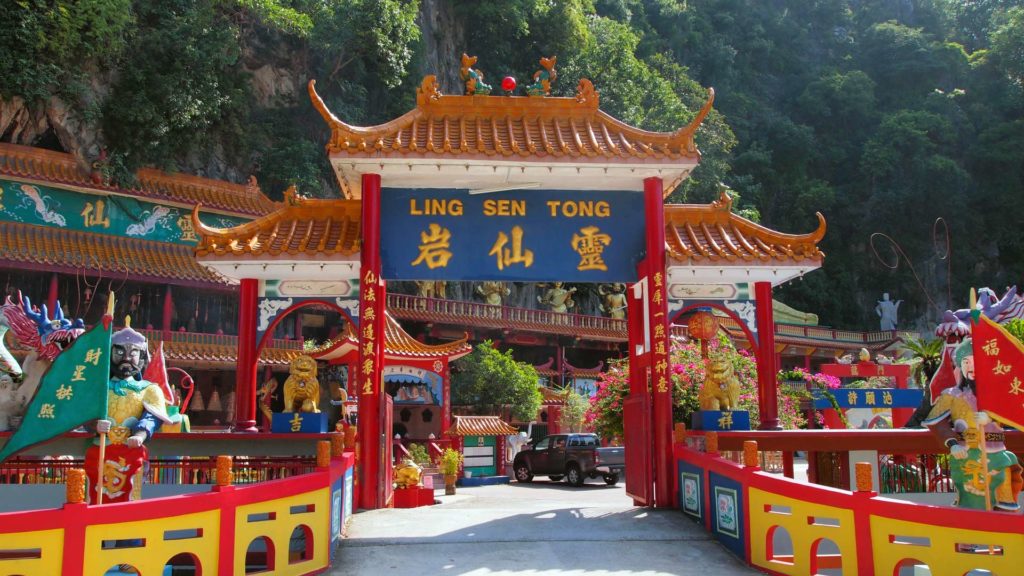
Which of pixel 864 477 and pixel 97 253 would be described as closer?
pixel 864 477

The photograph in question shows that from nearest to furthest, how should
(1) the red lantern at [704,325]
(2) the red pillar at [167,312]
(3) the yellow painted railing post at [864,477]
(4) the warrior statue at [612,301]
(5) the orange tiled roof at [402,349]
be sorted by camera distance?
(3) the yellow painted railing post at [864,477], (1) the red lantern at [704,325], (5) the orange tiled roof at [402,349], (2) the red pillar at [167,312], (4) the warrior statue at [612,301]

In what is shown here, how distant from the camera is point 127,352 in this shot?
9.06 meters

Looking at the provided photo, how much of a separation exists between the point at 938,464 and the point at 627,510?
3.73 meters

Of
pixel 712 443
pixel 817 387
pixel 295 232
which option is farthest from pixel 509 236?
pixel 817 387

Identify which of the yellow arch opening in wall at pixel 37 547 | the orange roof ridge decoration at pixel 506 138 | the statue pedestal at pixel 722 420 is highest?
the orange roof ridge decoration at pixel 506 138

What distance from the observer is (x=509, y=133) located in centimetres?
1205

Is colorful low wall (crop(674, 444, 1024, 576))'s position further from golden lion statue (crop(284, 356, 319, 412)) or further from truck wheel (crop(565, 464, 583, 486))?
truck wheel (crop(565, 464, 583, 486))

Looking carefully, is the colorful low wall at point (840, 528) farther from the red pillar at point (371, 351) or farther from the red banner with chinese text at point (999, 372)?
the red pillar at point (371, 351)

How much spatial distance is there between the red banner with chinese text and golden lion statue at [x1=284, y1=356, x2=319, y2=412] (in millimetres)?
7612

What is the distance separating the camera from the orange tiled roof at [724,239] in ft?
39.7

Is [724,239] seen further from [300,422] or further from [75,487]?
[75,487]

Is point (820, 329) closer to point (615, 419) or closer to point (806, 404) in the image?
point (806, 404)

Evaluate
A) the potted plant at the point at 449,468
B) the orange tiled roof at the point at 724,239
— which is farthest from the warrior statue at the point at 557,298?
the orange tiled roof at the point at 724,239

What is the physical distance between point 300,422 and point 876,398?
11177mm
